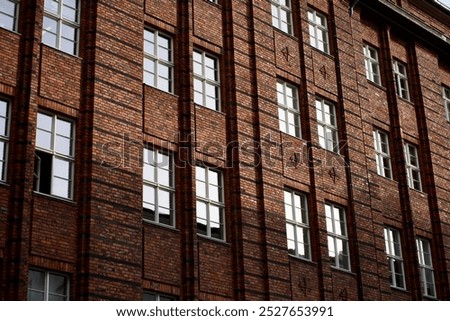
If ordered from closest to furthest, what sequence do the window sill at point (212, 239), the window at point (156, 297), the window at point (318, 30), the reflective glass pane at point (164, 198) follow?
the window at point (156, 297)
the reflective glass pane at point (164, 198)
the window sill at point (212, 239)
the window at point (318, 30)

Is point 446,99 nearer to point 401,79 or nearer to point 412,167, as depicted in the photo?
point 401,79

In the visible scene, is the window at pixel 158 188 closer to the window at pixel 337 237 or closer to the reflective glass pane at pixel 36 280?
the reflective glass pane at pixel 36 280

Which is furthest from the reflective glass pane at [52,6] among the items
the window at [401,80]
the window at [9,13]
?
the window at [401,80]

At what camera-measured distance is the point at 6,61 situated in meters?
18.2

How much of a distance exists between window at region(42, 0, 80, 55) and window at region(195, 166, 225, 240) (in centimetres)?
439

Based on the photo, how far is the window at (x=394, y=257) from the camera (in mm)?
26391

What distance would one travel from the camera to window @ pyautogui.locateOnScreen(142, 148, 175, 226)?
65.1ft

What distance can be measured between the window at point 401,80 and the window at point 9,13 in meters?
15.3

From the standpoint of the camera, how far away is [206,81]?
22703 millimetres

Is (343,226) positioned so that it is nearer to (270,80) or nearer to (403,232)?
(403,232)

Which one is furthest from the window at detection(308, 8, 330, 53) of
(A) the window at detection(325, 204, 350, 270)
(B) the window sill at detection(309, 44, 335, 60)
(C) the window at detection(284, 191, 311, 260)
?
(C) the window at detection(284, 191, 311, 260)

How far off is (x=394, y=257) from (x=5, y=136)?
45.3 ft

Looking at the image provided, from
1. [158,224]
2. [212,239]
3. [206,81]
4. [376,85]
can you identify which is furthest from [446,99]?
[158,224]

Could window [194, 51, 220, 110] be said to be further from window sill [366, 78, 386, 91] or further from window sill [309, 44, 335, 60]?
window sill [366, 78, 386, 91]
